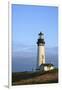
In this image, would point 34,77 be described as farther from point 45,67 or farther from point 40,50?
point 40,50

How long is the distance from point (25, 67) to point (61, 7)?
815mm

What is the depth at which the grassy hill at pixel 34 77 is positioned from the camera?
243cm

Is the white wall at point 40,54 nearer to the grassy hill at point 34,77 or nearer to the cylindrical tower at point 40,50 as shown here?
the cylindrical tower at point 40,50

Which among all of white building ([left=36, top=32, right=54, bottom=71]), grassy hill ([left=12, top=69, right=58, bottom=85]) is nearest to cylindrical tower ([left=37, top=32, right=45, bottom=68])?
white building ([left=36, top=32, right=54, bottom=71])

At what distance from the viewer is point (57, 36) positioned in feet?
8.41

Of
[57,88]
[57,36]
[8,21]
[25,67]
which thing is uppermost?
[8,21]

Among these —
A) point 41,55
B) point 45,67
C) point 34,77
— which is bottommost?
point 34,77

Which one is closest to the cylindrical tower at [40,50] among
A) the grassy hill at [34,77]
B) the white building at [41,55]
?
the white building at [41,55]

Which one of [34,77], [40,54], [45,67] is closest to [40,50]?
[40,54]

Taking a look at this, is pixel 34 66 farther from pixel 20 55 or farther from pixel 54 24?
pixel 54 24

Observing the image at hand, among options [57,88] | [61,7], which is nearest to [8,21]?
[61,7]

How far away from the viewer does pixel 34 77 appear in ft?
8.07

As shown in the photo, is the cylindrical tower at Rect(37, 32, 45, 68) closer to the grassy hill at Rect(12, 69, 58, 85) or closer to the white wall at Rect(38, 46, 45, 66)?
the white wall at Rect(38, 46, 45, 66)

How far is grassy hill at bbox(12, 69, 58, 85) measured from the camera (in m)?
2.43
